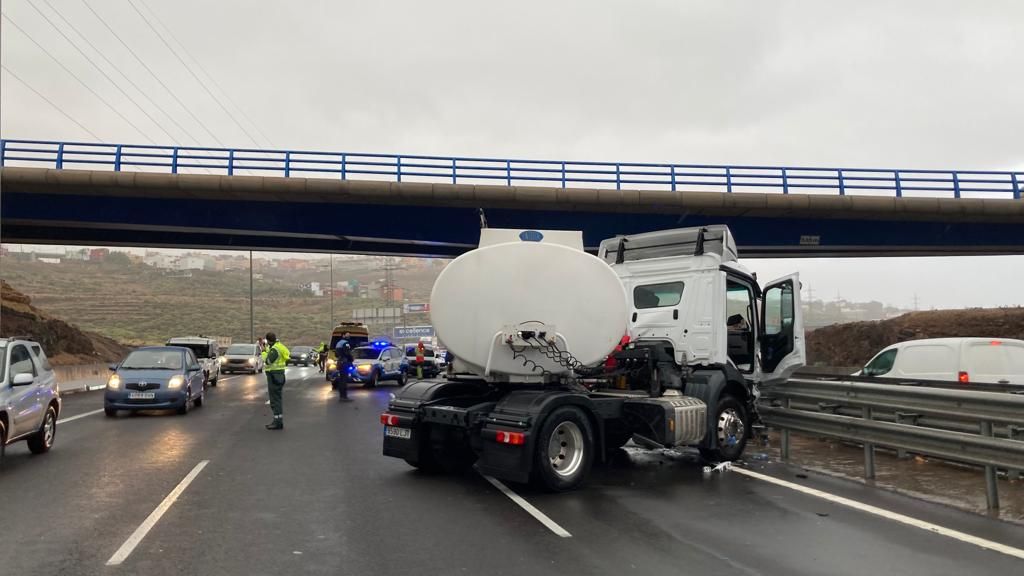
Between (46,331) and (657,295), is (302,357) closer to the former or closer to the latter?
(46,331)

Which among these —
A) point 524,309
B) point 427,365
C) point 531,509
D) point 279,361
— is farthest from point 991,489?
point 427,365

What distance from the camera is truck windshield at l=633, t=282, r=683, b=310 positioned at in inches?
383

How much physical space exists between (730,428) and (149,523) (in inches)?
281

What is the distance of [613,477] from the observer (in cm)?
864

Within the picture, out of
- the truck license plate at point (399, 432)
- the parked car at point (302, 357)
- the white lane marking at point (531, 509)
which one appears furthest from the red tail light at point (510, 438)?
the parked car at point (302, 357)

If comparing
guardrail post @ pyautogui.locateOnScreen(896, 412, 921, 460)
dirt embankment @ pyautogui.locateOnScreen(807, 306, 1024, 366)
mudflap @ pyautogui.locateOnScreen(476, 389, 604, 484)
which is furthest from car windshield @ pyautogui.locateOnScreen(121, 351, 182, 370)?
dirt embankment @ pyautogui.locateOnScreen(807, 306, 1024, 366)

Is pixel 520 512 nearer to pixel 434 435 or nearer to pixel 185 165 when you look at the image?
pixel 434 435

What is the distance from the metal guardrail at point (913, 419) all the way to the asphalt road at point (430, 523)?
2.05ft

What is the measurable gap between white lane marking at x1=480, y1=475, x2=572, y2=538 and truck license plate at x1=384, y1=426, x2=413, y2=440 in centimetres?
112

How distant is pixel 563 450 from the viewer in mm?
7852

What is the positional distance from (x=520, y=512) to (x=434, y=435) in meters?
2.04

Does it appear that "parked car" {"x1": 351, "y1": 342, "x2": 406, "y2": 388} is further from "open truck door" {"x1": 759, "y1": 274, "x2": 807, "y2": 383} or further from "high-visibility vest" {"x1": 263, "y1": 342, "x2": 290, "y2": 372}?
"open truck door" {"x1": 759, "y1": 274, "x2": 807, "y2": 383}

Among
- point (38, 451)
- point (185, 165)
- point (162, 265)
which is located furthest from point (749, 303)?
point (162, 265)

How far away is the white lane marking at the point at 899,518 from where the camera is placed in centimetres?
547
